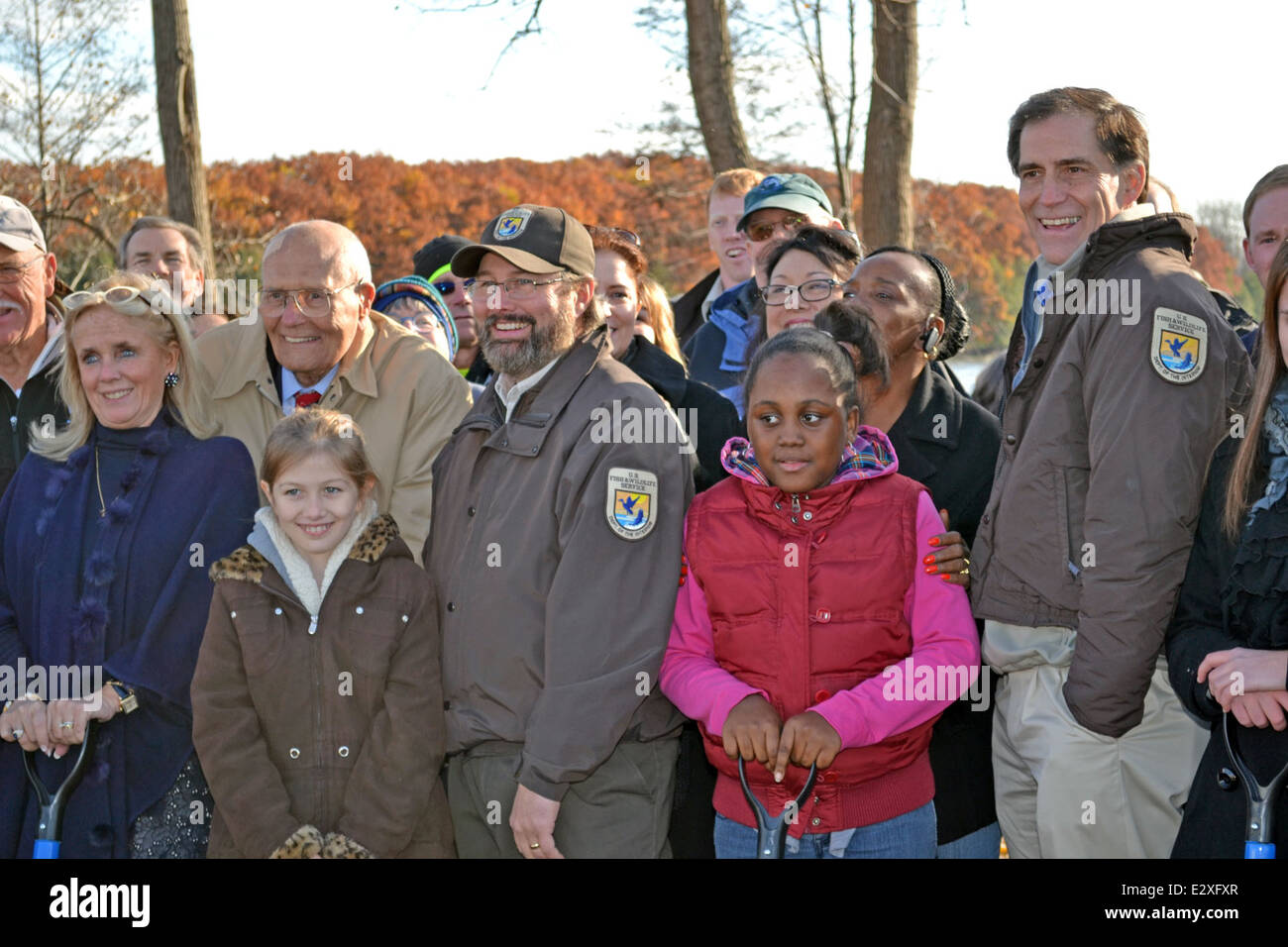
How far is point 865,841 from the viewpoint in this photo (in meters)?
3.46

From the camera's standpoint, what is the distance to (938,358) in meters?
4.33

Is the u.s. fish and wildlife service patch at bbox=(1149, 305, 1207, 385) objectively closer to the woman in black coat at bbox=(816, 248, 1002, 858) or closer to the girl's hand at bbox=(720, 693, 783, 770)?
the woman in black coat at bbox=(816, 248, 1002, 858)

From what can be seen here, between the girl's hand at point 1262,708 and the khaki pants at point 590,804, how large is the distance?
1533 mm

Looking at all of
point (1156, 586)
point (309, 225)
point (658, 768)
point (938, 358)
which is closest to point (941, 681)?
point (1156, 586)

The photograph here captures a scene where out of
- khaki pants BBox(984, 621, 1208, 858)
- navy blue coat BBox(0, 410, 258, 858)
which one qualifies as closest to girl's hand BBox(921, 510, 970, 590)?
khaki pants BBox(984, 621, 1208, 858)

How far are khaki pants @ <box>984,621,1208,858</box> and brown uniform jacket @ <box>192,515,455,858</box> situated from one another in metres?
1.67

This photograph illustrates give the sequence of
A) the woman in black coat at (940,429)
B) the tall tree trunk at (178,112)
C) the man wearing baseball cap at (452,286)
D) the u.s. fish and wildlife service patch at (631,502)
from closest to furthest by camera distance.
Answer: the u.s. fish and wildlife service patch at (631,502)
the woman in black coat at (940,429)
the man wearing baseball cap at (452,286)
the tall tree trunk at (178,112)

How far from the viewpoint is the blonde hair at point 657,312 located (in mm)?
5418

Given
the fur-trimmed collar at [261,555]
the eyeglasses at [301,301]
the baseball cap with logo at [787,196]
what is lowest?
the fur-trimmed collar at [261,555]

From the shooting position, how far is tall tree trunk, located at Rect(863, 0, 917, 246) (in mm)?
9688

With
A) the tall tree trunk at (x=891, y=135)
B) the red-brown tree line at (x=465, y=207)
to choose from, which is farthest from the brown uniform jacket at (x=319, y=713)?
the tall tree trunk at (x=891, y=135)

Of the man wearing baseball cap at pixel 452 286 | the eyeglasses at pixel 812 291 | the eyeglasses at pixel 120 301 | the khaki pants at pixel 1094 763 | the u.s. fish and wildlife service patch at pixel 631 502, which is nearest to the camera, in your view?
the khaki pants at pixel 1094 763

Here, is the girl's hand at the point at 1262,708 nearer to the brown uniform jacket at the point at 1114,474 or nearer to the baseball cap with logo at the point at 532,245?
the brown uniform jacket at the point at 1114,474
